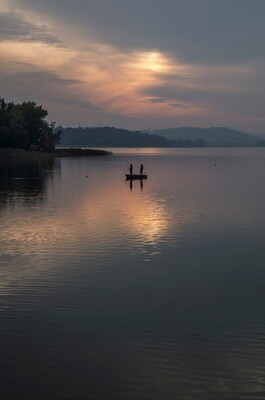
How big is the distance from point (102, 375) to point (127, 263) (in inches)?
553

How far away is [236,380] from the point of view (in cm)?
1402

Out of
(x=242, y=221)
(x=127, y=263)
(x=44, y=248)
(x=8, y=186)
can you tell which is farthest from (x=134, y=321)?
(x=8, y=186)

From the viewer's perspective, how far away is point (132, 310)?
65.6ft

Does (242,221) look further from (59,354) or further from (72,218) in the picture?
(59,354)

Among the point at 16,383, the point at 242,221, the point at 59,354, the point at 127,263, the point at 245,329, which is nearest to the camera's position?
the point at 16,383

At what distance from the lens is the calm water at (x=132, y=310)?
14031 mm

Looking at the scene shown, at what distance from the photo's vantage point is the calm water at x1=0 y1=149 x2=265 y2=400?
14031 millimetres

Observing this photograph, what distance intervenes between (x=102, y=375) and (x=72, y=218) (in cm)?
3214

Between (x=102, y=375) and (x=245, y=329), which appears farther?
(x=245, y=329)

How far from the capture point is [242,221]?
44562 mm

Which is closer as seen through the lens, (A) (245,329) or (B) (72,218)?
(A) (245,329)

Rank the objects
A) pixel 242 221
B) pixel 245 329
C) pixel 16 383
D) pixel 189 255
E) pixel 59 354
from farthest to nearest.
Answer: pixel 242 221, pixel 189 255, pixel 245 329, pixel 59 354, pixel 16 383

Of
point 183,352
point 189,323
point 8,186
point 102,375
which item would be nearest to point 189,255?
point 189,323

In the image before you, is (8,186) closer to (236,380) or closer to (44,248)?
(44,248)
